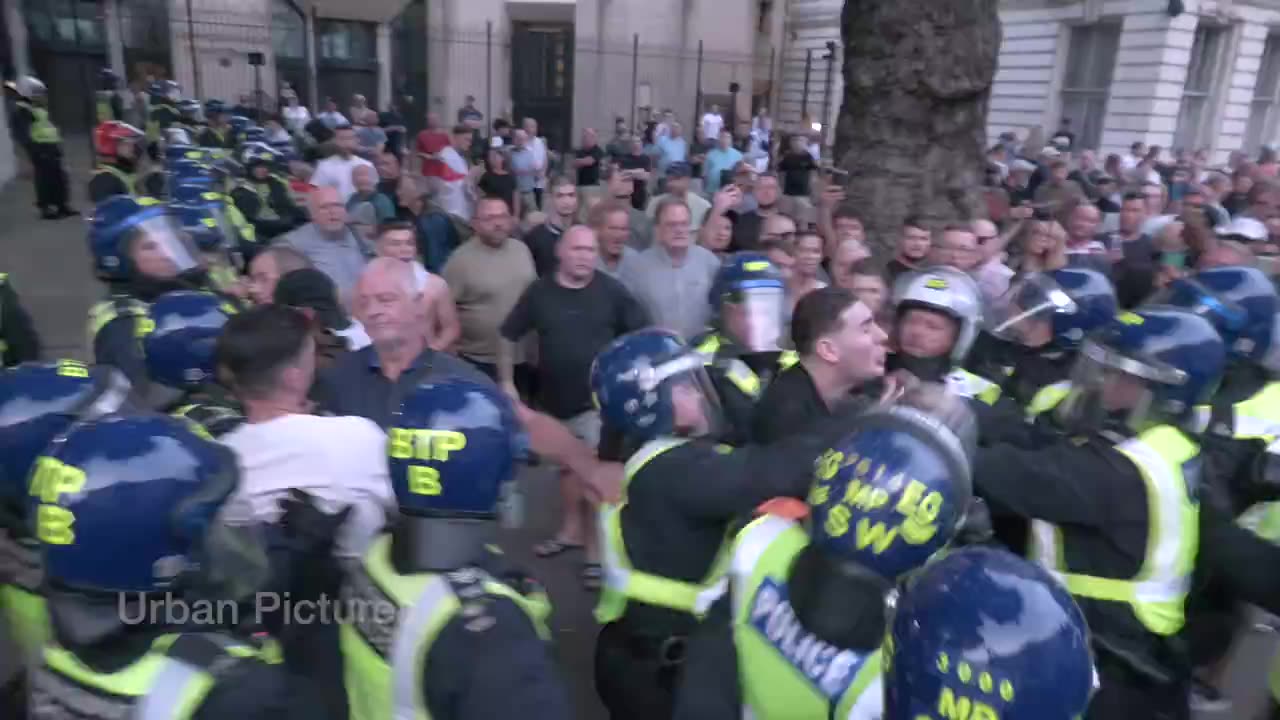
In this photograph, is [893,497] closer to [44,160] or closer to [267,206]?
[267,206]

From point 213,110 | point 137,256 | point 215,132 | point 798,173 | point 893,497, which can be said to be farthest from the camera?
point 213,110

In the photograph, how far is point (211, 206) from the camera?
6.14 meters

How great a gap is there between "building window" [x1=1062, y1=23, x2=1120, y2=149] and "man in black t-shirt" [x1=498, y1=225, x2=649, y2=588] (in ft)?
75.3

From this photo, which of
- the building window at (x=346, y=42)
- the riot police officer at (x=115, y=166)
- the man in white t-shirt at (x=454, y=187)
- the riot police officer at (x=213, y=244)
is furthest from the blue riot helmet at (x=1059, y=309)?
the building window at (x=346, y=42)

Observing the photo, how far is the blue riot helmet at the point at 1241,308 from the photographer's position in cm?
334

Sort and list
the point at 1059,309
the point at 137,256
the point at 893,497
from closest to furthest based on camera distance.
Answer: the point at 893,497, the point at 1059,309, the point at 137,256

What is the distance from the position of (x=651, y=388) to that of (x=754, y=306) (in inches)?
59.3

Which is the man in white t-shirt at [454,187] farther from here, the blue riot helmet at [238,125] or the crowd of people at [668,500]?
the crowd of people at [668,500]

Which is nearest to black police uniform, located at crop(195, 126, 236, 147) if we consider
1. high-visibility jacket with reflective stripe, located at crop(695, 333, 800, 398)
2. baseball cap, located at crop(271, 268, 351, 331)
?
A: baseball cap, located at crop(271, 268, 351, 331)

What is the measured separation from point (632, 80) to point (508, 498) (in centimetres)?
2565

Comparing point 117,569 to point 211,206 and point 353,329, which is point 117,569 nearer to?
point 353,329

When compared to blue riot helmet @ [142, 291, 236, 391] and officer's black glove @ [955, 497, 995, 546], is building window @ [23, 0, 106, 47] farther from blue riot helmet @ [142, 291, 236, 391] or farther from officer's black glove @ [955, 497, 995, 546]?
officer's black glove @ [955, 497, 995, 546]

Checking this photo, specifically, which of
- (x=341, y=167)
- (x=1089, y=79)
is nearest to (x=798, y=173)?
(x=341, y=167)

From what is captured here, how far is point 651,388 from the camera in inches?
96.0
